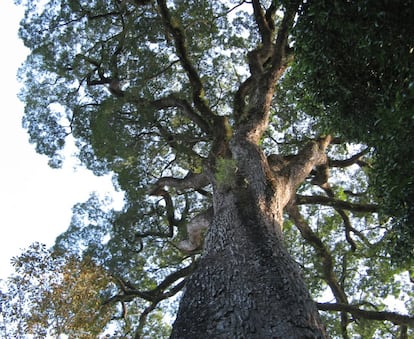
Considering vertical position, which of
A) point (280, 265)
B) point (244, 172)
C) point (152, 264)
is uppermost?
point (152, 264)

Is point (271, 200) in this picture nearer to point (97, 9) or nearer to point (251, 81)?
point (251, 81)

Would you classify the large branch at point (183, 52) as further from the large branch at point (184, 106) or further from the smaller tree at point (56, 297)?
the smaller tree at point (56, 297)

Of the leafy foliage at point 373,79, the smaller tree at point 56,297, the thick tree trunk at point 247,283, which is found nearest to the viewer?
the leafy foliage at point 373,79

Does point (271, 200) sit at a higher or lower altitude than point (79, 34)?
lower

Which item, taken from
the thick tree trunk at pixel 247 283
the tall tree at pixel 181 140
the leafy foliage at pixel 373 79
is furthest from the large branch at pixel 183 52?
the leafy foliage at pixel 373 79

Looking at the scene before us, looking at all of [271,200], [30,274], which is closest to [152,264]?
[30,274]

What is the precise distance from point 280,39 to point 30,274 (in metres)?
6.63

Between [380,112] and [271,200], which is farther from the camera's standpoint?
[271,200]

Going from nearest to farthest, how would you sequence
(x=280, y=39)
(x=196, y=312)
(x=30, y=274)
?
1. (x=196, y=312)
2. (x=30, y=274)
3. (x=280, y=39)

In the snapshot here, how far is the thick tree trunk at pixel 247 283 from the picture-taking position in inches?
142

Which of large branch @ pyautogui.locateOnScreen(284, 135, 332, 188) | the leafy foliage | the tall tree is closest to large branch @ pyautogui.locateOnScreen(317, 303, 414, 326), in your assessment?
the tall tree

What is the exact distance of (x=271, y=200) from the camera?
19.3 feet

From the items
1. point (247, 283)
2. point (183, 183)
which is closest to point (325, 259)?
point (183, 183)

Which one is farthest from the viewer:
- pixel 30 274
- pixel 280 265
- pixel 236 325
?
pixel 30 274
